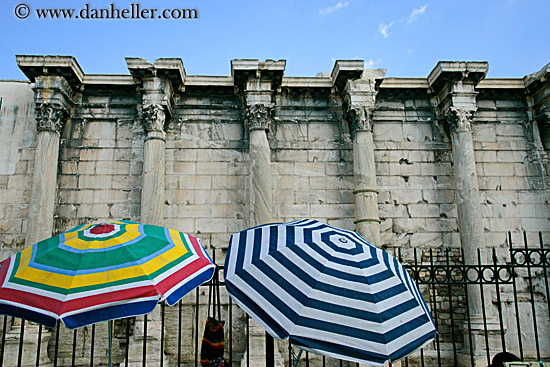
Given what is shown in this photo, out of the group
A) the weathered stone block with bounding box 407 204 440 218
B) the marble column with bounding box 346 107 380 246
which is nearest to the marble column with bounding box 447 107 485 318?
the weathered stone block with bounding box 407 204 440 218

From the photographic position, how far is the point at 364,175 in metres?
9.87

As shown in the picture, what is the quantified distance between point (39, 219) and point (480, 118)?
35.8ft

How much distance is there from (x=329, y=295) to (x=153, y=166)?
7562 millimetres

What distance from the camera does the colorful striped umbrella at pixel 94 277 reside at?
2.97m

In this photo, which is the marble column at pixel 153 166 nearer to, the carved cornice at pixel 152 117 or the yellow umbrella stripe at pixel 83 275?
the carved cornice at pixel 152 117

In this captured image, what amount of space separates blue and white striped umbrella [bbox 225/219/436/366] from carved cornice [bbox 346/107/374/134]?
23.3ft

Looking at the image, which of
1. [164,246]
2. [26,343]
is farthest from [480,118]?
[26,343]

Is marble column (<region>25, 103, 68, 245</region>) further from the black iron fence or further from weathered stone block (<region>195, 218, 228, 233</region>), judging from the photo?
weathered stone block (<region>195, 218, 228, 233</region>)

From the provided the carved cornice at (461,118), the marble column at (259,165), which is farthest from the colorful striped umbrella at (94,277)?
the carved cornice at (461,118)

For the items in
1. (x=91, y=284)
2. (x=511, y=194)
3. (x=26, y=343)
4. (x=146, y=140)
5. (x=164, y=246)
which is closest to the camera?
(x=91, y=284)

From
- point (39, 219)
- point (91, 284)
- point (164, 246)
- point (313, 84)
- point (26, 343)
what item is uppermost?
point (313, 84)

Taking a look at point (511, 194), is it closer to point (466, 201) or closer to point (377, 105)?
point (466, 201)

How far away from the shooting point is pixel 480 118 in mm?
11062

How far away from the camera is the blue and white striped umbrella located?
270 centimetres
